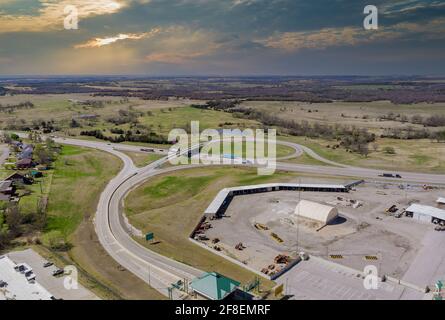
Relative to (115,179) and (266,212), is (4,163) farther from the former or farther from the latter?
(266,212)

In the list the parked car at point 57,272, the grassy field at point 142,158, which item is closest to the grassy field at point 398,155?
the grassy field at point 142,158

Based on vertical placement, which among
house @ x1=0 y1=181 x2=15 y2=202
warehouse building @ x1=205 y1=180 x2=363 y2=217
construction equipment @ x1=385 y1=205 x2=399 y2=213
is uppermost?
house @ x1=0 y1=181 x2=15 y2=202

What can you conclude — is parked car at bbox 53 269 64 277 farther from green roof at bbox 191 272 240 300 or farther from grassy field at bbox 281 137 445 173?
grassy field at bbox 281 137 445 173

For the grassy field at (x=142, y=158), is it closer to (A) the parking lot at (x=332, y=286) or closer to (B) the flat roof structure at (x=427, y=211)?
(A) the parking lot at (x=332, y=286)

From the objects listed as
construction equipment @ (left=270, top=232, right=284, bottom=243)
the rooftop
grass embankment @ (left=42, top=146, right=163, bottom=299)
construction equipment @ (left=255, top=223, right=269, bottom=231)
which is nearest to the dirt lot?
construction equipment @ (left=270, top=232, right=284, bottom=243)

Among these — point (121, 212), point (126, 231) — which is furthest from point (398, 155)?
point (126, 231)

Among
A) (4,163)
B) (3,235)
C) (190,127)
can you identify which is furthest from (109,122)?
(3,235)
